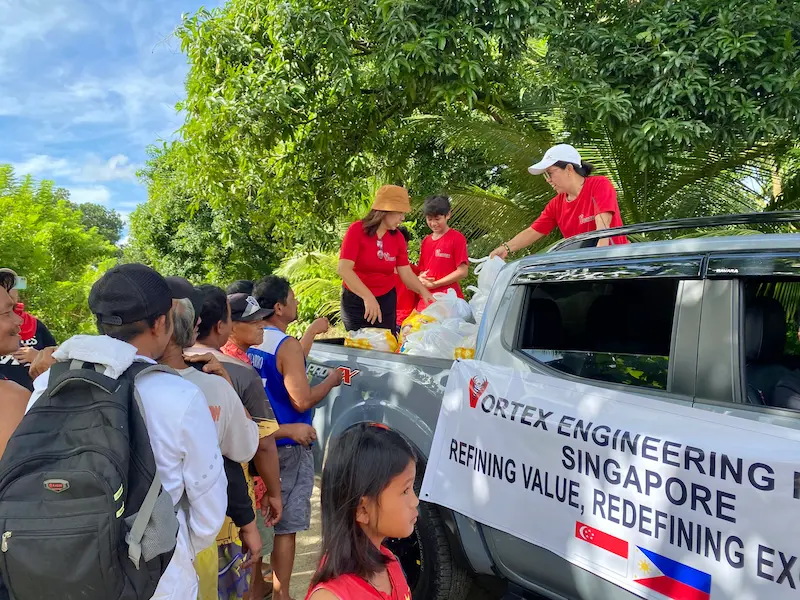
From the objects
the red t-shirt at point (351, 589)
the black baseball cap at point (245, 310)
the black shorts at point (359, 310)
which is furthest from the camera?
the black shorts at point (359, 310)

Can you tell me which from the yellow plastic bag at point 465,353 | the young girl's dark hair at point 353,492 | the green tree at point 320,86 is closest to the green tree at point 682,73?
the green tree at point 320,86

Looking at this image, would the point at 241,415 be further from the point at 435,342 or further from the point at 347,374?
the point at 435,342

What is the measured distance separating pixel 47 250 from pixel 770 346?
13547 mm

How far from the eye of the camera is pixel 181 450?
1.69 meters

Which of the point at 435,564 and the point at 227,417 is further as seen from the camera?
the point at 435,564

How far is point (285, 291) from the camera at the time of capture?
3346mm

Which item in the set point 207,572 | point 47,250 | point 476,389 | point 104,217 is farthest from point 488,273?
point 104,217

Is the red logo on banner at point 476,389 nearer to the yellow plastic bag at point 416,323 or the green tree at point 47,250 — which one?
the yellow plastic bag at point 416,323

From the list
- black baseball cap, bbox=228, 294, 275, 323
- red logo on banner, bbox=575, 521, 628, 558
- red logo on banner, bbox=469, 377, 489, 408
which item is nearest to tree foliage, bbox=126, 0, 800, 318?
black baseball cap, bbox=228, 294, 275, 323

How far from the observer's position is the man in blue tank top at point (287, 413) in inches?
122

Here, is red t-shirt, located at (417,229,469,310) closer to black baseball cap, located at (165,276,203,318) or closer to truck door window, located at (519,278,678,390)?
truck door window, located at (519,278,678,390)

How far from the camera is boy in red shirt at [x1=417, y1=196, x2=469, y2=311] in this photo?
528cm

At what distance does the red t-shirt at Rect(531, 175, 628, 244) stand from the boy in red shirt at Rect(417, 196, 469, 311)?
1206 mm

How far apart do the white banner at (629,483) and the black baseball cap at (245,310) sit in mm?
1075
